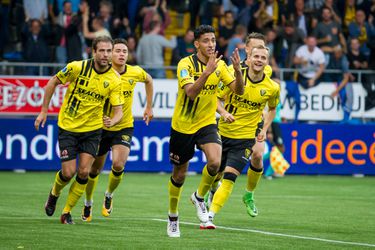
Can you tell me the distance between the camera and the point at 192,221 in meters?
14.3

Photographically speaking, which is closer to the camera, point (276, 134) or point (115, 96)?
point (115, 96)

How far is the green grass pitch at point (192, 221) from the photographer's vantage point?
11.5 m

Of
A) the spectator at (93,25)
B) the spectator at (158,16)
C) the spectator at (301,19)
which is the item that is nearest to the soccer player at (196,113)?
the spectator at (93,25)

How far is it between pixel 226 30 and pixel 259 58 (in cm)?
1184

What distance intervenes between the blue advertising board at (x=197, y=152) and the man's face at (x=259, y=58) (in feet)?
35.5

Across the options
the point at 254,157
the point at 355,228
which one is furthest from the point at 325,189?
the point at 355,228

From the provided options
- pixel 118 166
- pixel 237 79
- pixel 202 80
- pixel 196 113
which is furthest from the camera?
pixel 118 166

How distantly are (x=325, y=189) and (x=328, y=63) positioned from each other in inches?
217

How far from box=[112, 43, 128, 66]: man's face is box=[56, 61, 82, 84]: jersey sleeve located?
64.7 inches

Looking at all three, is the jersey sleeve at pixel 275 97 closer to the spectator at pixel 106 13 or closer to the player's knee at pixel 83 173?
the player's knee at pixel 83 173

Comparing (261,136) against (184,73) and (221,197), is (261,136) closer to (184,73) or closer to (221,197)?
(221,197)

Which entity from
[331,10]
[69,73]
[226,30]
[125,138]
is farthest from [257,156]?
[331,10]

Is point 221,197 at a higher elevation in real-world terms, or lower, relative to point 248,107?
lower

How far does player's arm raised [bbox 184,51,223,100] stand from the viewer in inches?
455
